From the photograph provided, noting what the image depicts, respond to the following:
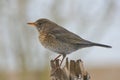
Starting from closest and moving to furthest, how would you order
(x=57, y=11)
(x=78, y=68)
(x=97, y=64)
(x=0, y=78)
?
(x=78, y=68) → (x=57, y=11) → (x=0, y=78) → (x=97, y=64)

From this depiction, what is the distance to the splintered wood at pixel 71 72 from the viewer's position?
4.43 meters

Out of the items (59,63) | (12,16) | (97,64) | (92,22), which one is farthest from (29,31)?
(97,64)

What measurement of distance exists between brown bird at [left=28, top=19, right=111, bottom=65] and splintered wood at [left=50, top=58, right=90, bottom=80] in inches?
26.7

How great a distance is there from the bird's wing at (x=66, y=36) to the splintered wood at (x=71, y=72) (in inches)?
26.7

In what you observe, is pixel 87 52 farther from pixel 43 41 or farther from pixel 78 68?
pixel 78 68

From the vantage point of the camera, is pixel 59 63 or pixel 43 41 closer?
pixel 59 63

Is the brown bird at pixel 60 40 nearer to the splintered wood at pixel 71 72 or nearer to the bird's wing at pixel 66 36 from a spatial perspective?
the bird's wing at pixel 66 36

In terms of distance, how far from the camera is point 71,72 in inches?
176

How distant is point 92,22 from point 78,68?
6.75 feet

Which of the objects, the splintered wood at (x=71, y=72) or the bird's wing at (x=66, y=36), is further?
the bird's wing at (x=66, y=36)

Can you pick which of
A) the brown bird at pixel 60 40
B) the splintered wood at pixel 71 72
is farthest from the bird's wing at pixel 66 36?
the splintered wood at pixel 71 72

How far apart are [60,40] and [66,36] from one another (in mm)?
110

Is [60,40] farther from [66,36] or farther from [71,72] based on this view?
→ [71,72]

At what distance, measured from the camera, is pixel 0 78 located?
6750 mm
